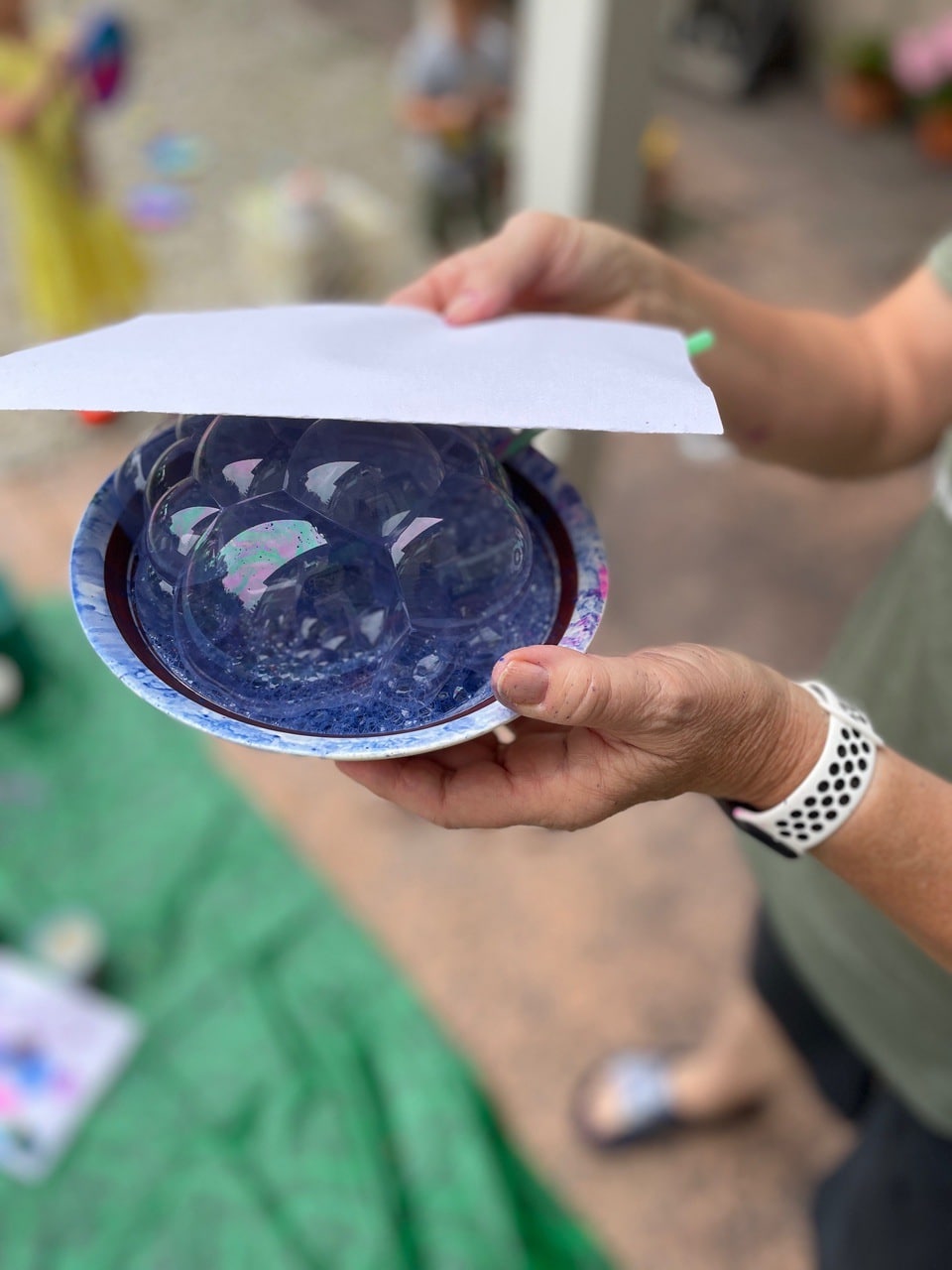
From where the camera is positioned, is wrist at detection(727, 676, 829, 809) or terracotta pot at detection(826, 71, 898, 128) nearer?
wrist at detection(727, 676, 829, 809)

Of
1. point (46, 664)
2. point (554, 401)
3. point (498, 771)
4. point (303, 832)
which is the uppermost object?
point (554, 401)

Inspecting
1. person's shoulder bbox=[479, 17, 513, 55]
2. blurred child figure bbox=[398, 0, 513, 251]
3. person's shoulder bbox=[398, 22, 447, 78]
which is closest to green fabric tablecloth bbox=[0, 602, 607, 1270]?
blurred child figure bbox=[398, 0, 513, 251]

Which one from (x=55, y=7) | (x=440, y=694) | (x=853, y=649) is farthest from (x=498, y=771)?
(x=55, y=7)

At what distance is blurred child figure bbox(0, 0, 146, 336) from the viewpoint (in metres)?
2.32

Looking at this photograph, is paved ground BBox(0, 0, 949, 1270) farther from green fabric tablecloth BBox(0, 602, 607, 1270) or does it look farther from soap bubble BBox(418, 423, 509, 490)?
soap bubble BBox(418, 423, 509, 490)

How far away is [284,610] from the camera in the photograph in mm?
740

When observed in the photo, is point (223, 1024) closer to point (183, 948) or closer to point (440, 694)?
point (183, 948)

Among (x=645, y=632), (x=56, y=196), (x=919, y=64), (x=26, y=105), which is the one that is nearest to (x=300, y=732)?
(x=645, y=632)

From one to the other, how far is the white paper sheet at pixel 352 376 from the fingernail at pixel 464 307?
8 cm

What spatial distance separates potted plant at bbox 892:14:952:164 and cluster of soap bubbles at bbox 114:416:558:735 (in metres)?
4.01

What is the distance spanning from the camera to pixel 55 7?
4.73 m

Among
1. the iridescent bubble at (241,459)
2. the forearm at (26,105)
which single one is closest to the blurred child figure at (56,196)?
the forearm at (26,105)

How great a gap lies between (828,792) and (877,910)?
1.19ft

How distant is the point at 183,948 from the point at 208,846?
0.19 metres
